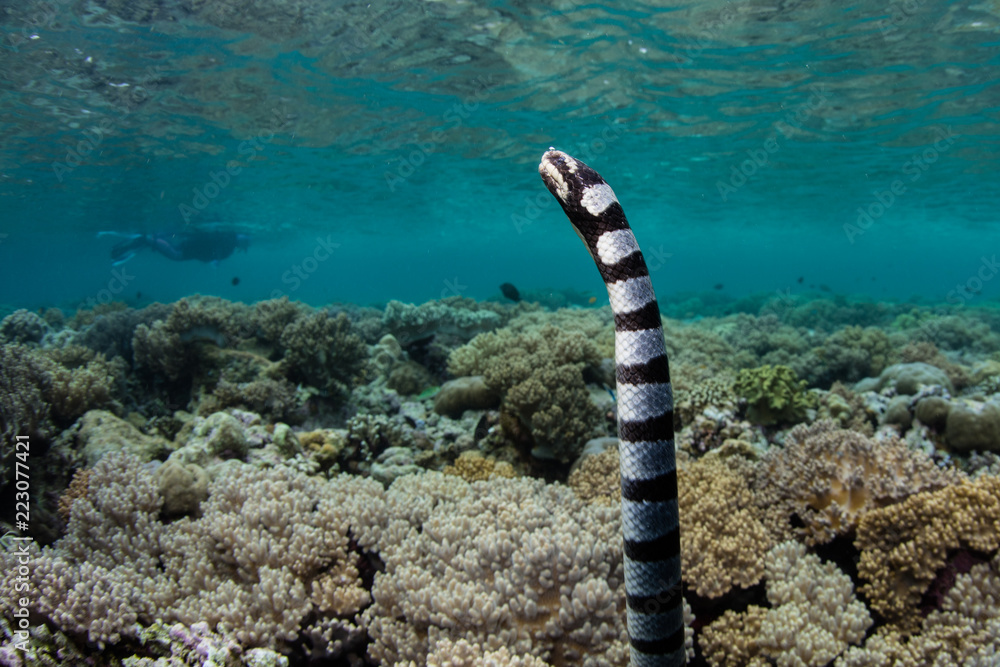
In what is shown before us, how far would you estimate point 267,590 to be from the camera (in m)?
2.54

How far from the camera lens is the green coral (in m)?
5.21

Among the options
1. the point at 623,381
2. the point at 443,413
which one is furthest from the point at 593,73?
the point at 623,381

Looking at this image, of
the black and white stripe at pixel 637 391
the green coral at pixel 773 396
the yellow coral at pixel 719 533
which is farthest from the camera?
the green coral at pixel 773 396

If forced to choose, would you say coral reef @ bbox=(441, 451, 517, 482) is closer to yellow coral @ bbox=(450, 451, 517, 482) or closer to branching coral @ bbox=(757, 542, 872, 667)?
yellow coral @ bbox=(450, 451, 517, 482)

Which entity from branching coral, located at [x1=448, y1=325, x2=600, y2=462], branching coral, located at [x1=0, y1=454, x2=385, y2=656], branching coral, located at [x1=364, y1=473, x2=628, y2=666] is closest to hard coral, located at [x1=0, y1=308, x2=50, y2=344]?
branching coral, located at [x1=0, y1=454, x2=385, y2=656]

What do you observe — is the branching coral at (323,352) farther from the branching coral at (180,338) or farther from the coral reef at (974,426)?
the coral reef at (974,426)

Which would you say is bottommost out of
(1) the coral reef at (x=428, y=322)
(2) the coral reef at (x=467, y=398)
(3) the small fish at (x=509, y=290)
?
(3) the small fish at (x=509, y=290)

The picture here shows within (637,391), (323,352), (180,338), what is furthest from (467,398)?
(637,391)

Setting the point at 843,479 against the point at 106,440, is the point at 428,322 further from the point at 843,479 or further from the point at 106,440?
the point at 843,479

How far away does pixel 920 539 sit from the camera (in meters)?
2.67

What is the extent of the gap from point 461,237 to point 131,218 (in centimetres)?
3367

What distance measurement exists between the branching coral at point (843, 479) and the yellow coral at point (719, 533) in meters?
0.28

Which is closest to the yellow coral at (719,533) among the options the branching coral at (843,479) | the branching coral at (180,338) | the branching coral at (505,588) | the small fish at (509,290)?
the branching coral at (843,479)

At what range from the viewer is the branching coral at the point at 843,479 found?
3.16 metres
